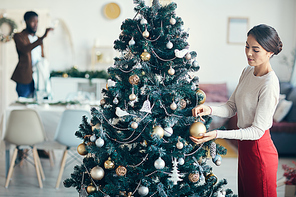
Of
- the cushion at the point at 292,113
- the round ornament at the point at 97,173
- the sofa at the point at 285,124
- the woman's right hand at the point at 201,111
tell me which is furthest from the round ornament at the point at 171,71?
the cushion at the point at 292,113

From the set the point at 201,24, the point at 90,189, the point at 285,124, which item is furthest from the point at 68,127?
the point at 201,24

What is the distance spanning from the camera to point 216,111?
179 centimetres

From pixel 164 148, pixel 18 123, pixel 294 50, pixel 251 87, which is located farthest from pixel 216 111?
pixel 294 50

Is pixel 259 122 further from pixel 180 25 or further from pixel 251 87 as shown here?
pixel 180 25

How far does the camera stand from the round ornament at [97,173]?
1706 mm

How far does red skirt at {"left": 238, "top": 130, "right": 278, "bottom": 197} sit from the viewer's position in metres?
1.62

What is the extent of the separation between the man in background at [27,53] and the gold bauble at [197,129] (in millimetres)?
2629

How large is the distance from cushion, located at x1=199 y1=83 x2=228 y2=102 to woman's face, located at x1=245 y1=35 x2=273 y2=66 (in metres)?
4.08

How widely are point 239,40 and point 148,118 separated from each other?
193 inches

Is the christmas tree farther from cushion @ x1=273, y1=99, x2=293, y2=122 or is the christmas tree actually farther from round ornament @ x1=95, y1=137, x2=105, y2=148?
cushion @ x1=273, y1=99, x2=293, y2=122

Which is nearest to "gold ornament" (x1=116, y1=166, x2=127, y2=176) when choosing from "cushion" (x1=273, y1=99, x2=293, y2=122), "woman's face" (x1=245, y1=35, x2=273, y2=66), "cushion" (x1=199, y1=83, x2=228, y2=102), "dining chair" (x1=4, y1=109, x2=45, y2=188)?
"woman's face" (x1=245, y1=35, x2=273, y2=66)

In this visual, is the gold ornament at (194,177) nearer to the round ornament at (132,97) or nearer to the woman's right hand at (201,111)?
the woman's right hand at (201,111)

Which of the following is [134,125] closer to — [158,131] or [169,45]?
[158,131]

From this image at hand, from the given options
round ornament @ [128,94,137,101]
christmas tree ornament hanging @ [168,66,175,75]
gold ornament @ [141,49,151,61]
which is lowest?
round ornament @ [128,94,137,101]
